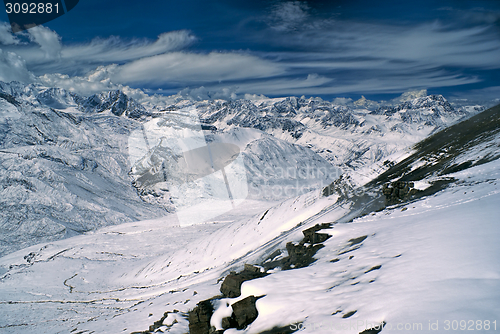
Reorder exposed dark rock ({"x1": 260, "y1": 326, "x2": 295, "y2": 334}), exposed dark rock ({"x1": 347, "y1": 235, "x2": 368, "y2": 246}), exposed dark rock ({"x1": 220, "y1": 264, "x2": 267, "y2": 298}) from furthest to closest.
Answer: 1. exposed dark rock ({"x1": 347, "y1": 235, "x2": 368, "y2": 246})
2. exposed dark rock ({"x1": 220, "y1": 264, "x2": 267, "y2": 298})
3. exposed dark rock ({"x1": 260, "y1": 326, "x2": 295, "y2": 334})

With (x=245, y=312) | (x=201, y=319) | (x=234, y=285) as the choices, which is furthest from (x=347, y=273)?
(x=201, y=319)

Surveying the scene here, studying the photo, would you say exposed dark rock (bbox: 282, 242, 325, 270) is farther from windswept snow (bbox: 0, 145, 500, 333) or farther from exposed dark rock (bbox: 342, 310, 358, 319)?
exposed dark rock (bbox: 342, 310, 358, 319)

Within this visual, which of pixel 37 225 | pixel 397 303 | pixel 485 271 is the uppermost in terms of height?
pixel 485 271

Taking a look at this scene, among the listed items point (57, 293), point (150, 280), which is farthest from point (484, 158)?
point (57, 293)

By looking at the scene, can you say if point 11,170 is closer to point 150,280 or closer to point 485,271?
point 150,280

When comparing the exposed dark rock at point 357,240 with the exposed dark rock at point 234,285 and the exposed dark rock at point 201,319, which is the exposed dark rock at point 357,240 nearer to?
the exposed dark rock at point 234,285

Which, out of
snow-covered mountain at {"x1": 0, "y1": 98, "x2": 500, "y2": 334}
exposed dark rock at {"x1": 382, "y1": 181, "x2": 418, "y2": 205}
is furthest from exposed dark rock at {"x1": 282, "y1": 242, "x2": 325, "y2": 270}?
exposed dark rock at {"x1": 382, "y1": 181, "x2": 418, "y2": 205}

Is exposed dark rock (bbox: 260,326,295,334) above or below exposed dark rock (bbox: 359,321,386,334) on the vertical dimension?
below

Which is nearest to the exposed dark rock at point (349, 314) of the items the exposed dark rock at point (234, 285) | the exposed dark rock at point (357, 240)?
the exposed dark rock at point (234, 285)
